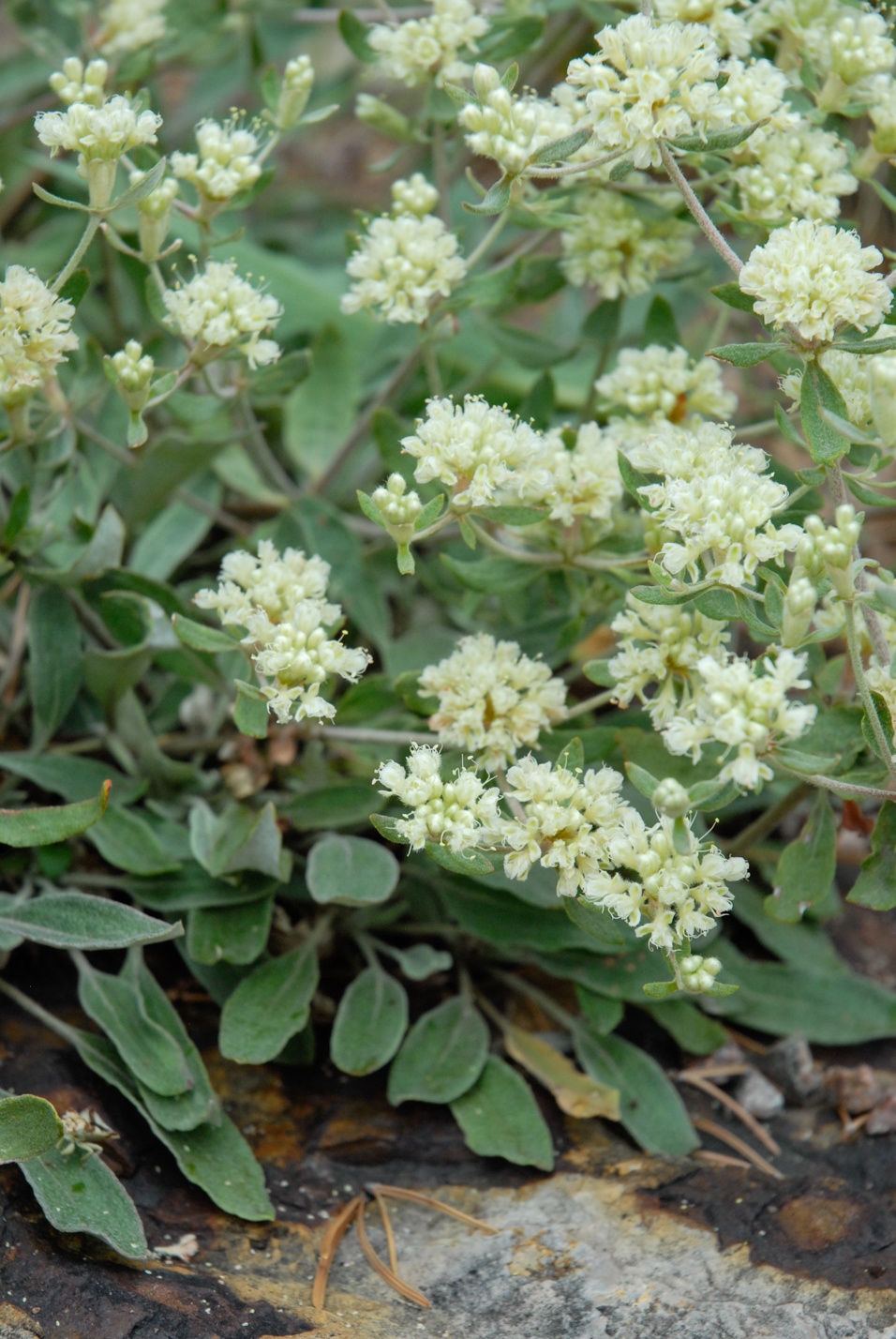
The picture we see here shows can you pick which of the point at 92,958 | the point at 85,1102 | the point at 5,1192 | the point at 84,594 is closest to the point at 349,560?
the point at 84,594

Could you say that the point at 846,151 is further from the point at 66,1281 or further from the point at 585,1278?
the point at 66,1281

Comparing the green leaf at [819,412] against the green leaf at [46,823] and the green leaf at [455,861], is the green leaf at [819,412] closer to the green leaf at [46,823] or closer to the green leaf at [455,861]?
the green leaf at [455,861]

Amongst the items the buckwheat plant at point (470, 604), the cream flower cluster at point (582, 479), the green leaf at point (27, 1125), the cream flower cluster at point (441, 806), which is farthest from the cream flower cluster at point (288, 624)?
the green leaf at point (27, 1125)

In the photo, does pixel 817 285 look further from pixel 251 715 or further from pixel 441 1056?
pixel 441 1056

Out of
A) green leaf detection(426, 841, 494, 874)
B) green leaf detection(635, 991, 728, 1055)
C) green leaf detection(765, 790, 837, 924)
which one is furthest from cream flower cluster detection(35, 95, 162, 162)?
green leaf detection(635, 991, 728, 1055)

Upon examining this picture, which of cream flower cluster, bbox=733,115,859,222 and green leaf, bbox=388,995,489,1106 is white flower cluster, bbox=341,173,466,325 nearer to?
cream flower cluster, bbox=733,115,859,222
